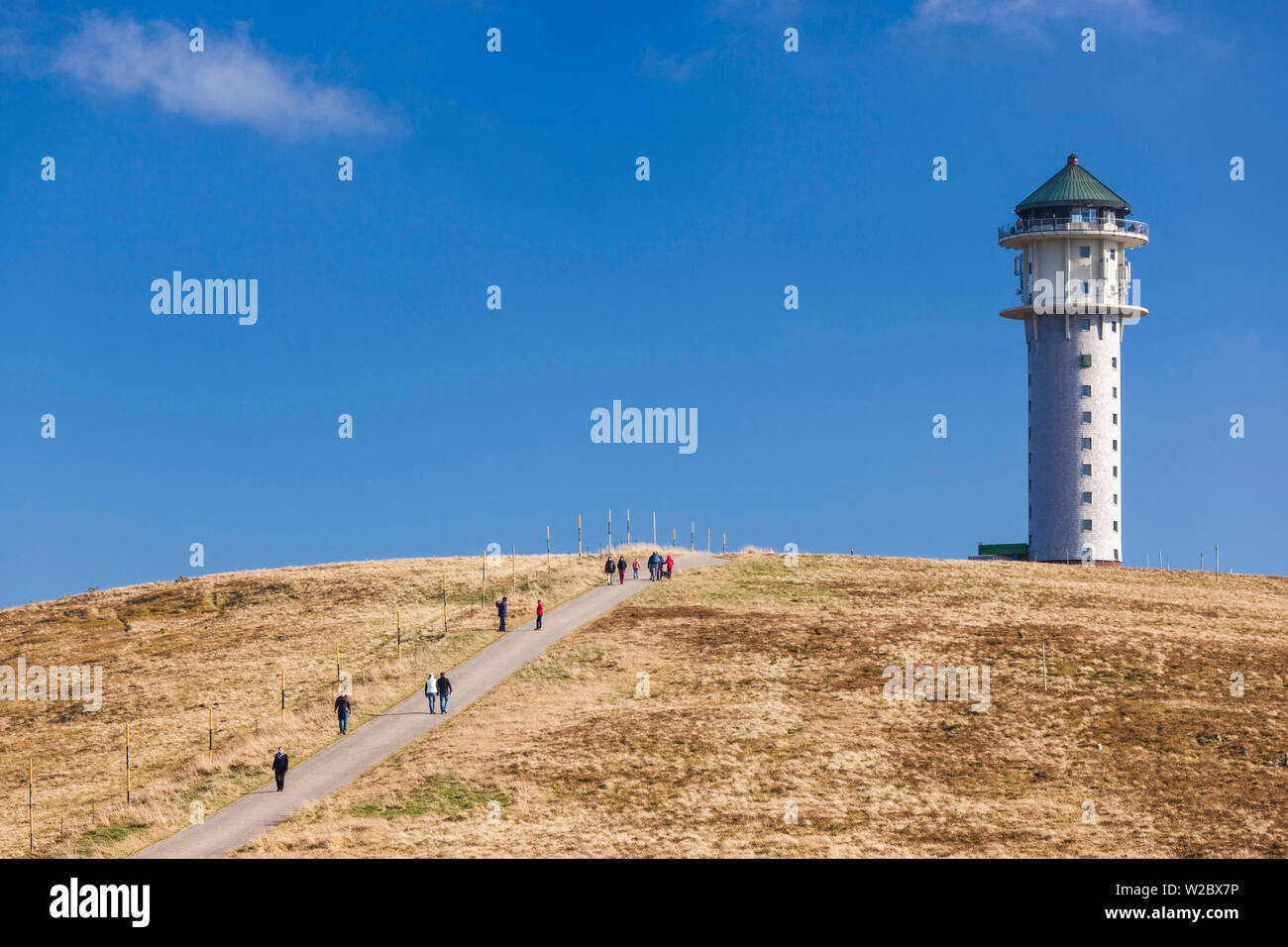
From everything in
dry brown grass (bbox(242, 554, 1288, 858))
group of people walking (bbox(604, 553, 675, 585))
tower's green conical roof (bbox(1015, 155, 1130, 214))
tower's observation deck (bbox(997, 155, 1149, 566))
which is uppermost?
tower's green conical roof (bbox(1015, 155, 1130, 214))

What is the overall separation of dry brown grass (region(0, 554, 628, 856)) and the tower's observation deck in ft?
107

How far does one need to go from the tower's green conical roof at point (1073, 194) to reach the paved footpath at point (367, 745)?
4533 centimetres

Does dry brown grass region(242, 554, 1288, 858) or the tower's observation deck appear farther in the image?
the tower's observation deck

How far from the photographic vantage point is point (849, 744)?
45156mm

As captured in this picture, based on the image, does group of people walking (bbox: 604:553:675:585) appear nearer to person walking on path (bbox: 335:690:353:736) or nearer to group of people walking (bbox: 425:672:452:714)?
group of people walking (bbox: 425:672:452:714)

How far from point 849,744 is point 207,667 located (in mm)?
31514

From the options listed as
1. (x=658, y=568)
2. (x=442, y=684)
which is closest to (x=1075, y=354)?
(x=658, y=568)

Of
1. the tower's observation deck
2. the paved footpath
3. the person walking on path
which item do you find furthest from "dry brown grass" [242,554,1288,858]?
the tower's observation deck

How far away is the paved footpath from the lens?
37250 millimetres

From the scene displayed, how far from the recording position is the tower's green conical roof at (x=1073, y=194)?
3637 inches

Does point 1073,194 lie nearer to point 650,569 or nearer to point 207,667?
point 650,569

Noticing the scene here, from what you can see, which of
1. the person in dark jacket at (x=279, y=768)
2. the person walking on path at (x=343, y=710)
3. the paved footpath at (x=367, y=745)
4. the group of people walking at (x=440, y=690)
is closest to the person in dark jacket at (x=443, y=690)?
the group of people walking at (x=440, y=690)

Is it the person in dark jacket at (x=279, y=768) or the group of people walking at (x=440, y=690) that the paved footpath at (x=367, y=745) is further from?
the group of people walking at (x=440, y=690)
